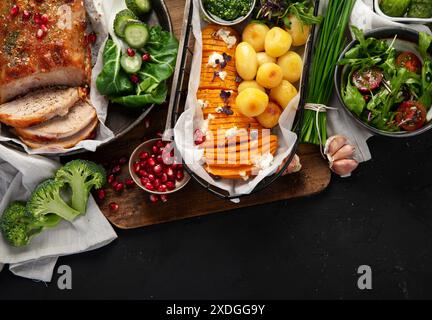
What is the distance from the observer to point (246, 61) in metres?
2.77

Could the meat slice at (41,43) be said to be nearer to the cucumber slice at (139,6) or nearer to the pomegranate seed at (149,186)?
the cucumber slice at (139,6)

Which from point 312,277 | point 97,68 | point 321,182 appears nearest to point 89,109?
point 97,68

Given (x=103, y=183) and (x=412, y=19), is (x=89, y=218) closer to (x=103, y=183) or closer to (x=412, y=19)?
(x=103, y=183)

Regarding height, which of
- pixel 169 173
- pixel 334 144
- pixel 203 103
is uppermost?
pixel 203 103

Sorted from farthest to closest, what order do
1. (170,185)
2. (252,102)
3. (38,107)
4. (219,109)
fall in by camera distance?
(170,185) < (38,107) < (219,109) < (252,102)

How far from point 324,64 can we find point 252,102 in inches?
19.6

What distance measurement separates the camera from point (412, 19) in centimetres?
283

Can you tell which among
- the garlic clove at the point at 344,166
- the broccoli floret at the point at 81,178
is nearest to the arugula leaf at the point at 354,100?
the garlic clove at the point at 344,166

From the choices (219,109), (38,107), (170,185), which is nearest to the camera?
(219,109)

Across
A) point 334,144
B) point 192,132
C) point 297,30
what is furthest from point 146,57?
point 334,144

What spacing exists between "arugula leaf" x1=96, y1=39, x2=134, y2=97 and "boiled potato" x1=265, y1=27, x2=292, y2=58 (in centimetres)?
73

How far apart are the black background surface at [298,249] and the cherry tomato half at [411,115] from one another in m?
0.34

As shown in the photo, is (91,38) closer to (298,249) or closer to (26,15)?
(26,15)

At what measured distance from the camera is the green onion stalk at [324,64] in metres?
2.87
